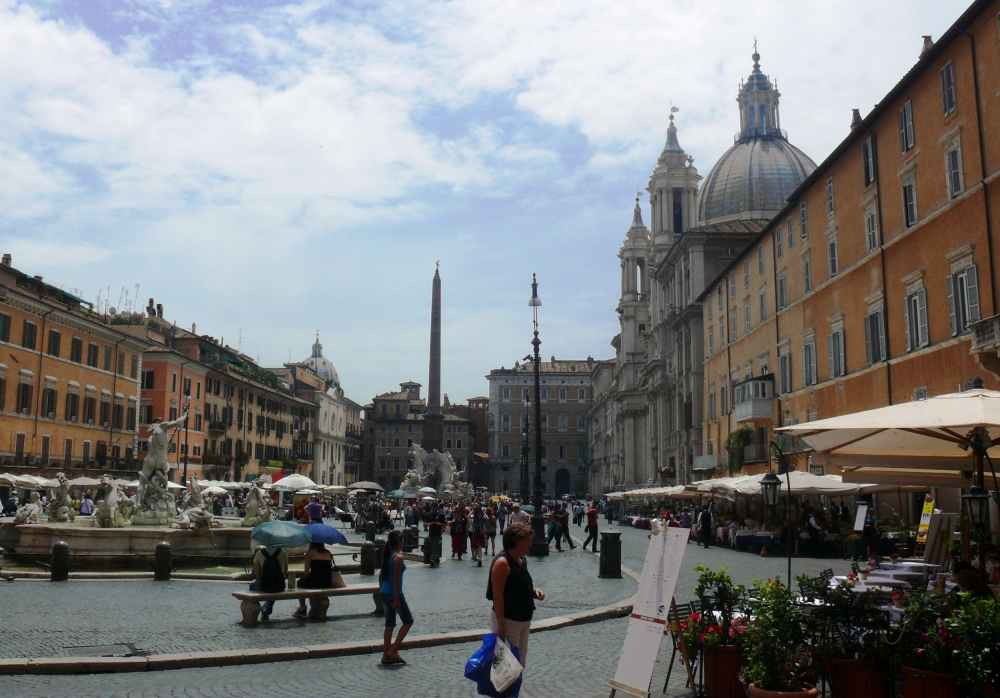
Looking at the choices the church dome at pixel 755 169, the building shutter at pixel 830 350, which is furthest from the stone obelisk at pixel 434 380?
the building shutter at pixel 830 350

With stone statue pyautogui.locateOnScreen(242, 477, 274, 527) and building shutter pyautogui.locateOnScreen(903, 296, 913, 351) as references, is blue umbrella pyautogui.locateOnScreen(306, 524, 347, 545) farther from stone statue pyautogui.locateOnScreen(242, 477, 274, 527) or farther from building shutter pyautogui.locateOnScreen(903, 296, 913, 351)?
building shutter pyautogui.locateOnScreen(903, 296, 913, 351)

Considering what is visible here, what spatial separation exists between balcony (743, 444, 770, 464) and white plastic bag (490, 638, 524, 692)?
1252 inches

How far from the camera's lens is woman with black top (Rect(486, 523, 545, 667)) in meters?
6.65

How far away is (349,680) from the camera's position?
8680 mm

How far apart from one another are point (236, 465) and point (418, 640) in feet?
210

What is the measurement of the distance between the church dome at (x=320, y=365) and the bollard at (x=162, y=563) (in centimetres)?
11766

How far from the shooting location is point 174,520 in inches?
812

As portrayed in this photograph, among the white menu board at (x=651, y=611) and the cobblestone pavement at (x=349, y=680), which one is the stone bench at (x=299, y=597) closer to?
the cobblestone pavement at (x=349, y=680)

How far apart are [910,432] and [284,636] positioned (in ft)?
24.1

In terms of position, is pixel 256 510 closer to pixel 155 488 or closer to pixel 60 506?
pixel 155 488

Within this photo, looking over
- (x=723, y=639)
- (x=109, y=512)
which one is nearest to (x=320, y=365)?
(x=109, y=512)

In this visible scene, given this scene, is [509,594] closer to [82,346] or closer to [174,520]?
[174,520]

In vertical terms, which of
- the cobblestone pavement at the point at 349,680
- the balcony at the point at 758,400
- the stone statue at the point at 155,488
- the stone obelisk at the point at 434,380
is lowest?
the cobblestone pavement at the point at 349,680

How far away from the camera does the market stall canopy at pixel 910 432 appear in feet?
27.3
